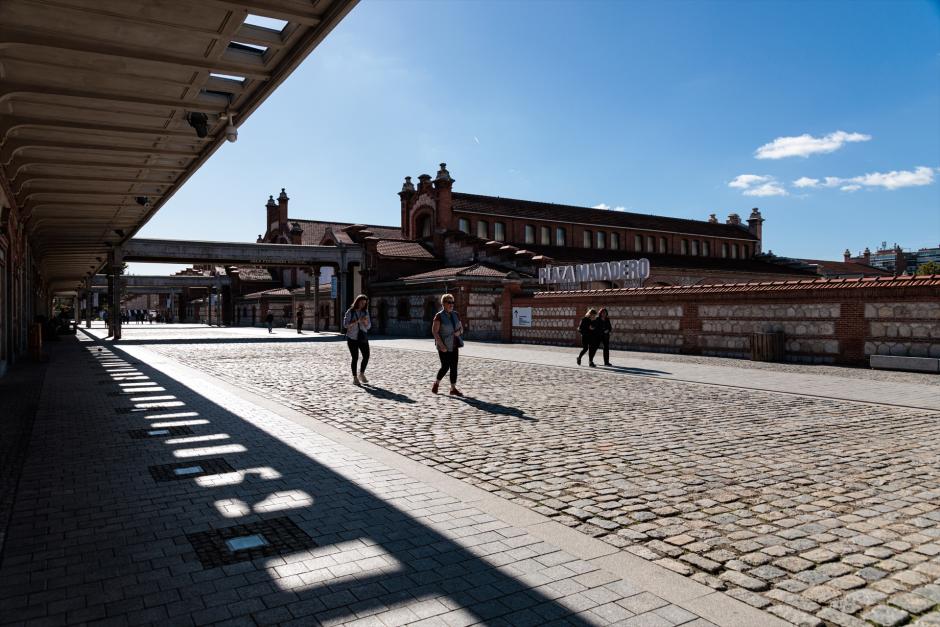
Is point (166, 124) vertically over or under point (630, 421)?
over

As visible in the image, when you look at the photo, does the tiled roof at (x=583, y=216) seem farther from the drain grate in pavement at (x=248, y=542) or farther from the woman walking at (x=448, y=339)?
the drain grate in pavement at (x=248, y=542)

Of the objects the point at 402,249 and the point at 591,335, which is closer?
the point at 591,335

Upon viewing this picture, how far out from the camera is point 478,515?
15.5 ft

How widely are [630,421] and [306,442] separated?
4.35 m

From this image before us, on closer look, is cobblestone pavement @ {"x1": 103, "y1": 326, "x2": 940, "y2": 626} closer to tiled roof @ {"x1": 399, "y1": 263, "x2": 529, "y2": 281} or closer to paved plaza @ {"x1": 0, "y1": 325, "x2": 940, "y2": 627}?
paved plaza @ {"x1": 0, "y1": 325, "x2": 940, "y2": 627}

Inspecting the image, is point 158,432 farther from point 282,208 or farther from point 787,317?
point 282,208

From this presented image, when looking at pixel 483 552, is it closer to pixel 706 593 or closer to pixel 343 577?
pixel 343 577

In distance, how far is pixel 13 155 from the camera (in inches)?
470

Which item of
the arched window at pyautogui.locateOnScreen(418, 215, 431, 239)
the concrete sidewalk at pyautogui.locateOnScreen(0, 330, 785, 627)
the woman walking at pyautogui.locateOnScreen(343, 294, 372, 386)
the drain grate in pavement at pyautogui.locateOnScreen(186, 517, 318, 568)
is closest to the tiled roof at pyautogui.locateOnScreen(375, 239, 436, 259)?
the arched window at pyautogui.locateOnScreen(418, 215, 431, 239)

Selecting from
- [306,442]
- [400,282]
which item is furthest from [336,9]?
[400,282]

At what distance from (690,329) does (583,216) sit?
30.7m

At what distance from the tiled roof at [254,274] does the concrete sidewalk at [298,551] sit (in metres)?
63.6

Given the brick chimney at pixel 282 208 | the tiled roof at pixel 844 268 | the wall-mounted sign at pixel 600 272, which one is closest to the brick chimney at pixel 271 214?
the brick chimney at pixel 282 208

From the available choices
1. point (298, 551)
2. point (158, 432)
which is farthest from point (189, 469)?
point (298, 551)
